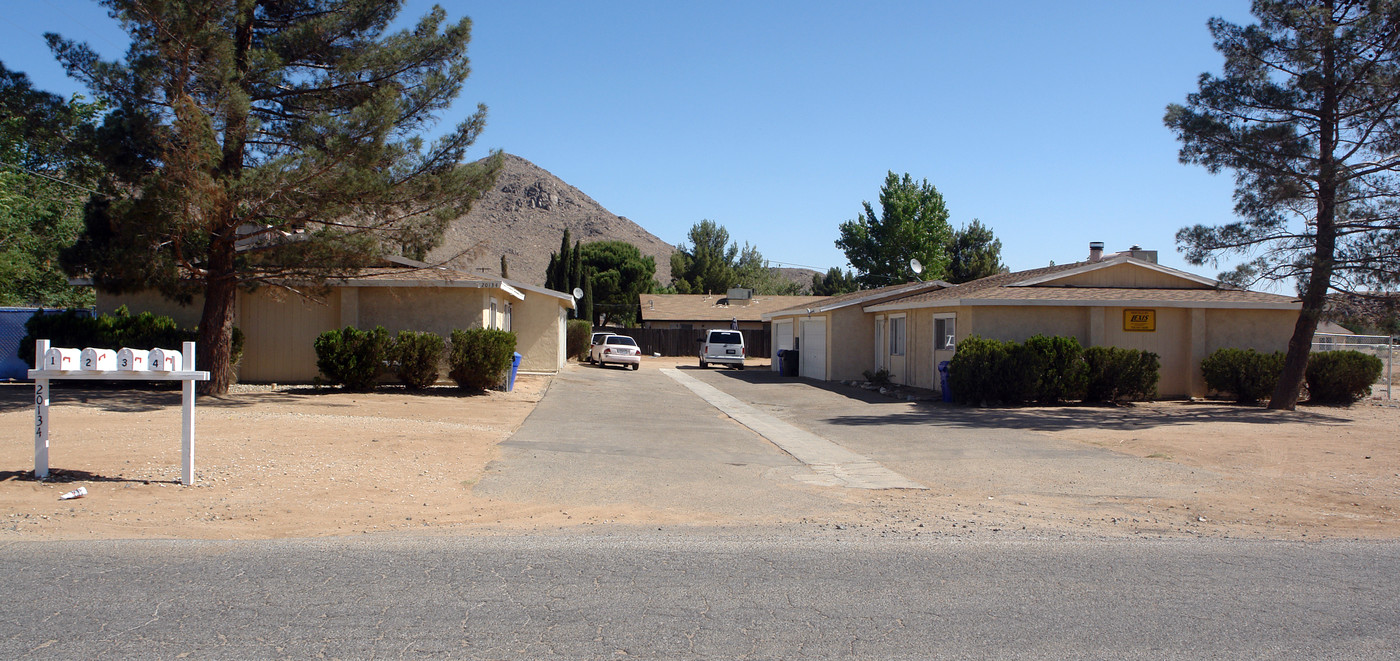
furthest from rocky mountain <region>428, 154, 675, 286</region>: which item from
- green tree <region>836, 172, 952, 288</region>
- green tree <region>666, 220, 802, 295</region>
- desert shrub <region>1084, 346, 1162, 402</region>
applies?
desert shrub <region>1084, 346, 1162, 402</region>

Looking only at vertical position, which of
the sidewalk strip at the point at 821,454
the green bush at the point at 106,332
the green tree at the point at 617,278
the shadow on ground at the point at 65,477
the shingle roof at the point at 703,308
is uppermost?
the green tree at the point at 617,278

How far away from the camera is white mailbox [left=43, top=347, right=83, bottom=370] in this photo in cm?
820

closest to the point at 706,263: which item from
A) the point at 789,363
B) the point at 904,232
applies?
the point at 904,232

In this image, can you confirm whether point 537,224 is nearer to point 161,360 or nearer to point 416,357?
point 416,357

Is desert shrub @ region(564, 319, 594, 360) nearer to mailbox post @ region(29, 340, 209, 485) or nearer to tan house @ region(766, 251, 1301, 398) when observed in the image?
tan house @ region(766, 251, 1301, 398)

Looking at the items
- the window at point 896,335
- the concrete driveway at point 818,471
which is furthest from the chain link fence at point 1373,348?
the concrete driveway at point 818,471

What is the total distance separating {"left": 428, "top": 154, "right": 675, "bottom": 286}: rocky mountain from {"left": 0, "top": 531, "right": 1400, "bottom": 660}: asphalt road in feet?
346

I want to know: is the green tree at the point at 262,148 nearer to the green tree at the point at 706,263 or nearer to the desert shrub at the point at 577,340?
the desert shrub at the point at 577,340

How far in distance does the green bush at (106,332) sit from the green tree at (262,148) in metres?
2.25

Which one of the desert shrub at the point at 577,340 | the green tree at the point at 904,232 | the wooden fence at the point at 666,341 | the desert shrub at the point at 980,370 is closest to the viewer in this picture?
the desert shrub at the point at 980,370

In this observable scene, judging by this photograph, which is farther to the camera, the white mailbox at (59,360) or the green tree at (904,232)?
the green tree at (904,232)

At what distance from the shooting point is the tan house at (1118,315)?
20828 millimetres

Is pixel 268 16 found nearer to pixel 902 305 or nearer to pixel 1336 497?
pixel 902 305

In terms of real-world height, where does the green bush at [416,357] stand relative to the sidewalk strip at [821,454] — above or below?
above
